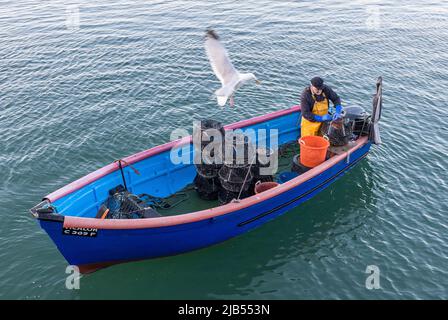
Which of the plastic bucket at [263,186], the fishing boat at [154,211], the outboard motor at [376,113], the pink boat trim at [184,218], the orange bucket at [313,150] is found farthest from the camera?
the outboard motor at [376,113]

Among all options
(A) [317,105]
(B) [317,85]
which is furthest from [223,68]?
(A) [317,105]

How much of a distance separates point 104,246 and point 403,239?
21.5ft

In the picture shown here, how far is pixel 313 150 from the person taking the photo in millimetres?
9664

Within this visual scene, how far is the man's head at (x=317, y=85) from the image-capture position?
9555mm

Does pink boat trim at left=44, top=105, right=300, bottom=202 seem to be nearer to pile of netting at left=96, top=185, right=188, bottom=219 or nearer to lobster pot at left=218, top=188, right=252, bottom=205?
pile of netting at left=96, top=185, right=188, bottom=219

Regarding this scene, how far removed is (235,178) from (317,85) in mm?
2979

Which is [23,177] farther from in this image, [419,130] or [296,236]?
[419,130]

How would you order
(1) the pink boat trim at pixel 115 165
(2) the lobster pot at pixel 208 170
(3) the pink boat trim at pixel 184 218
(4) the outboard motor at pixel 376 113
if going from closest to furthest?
(3) the pink boat trim at pixel 184 218
(1) the pink boat trim at pixel 115 165
(2) the lobster pot at pixel 208 170
(4) the outboard motor at pixel 376 113

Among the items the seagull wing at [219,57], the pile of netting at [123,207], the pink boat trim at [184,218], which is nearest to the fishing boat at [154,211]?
the pink boat trim at [184,218]

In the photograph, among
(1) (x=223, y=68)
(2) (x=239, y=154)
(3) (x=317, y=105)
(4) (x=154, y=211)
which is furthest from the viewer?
(3) (x=317, y=105)

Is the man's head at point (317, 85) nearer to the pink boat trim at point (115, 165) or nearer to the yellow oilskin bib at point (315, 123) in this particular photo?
the yellow oilskin bib at point (315, 123)

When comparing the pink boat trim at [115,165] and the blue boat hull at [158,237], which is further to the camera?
the pink boat trim at [115,165]

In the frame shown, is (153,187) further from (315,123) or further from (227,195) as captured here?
(315,123)
